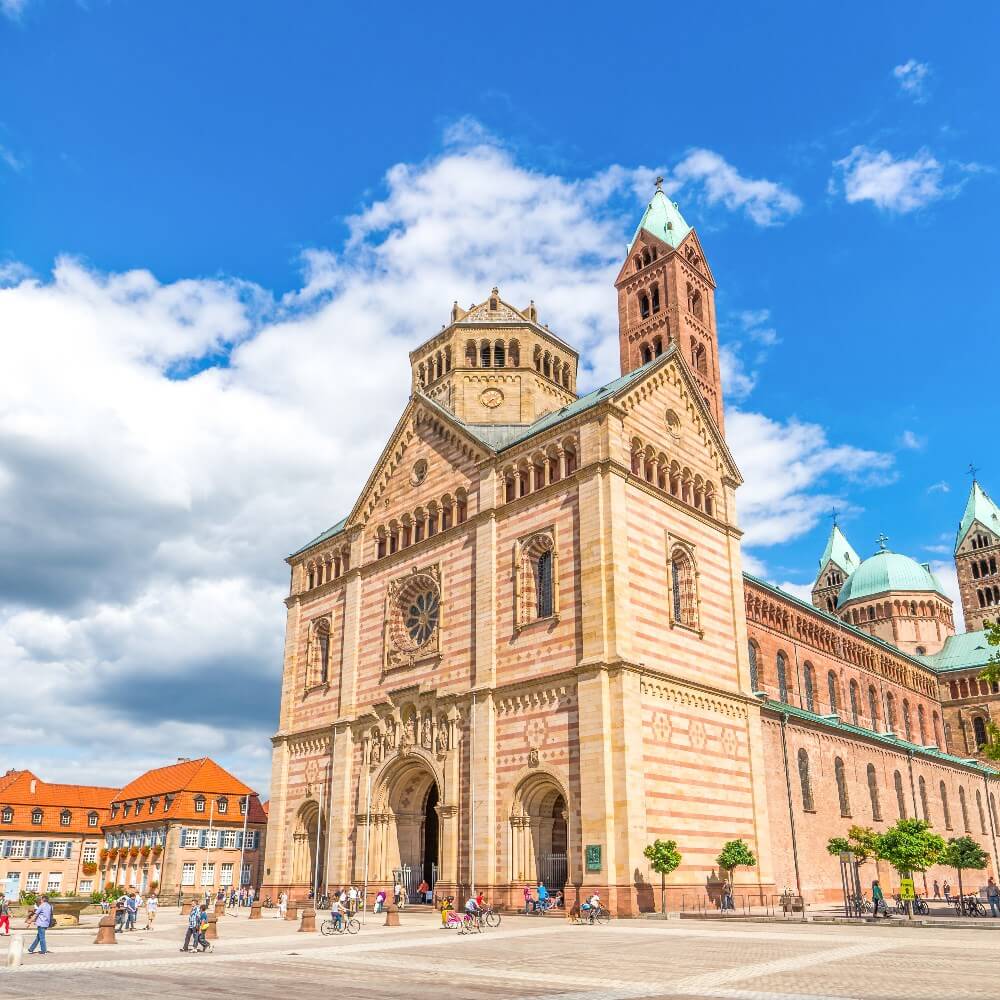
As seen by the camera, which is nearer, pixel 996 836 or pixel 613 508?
pixel 613 508

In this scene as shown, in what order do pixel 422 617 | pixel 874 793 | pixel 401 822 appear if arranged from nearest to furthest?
pixel 401 822, pixel 422 617, pixel 874 793

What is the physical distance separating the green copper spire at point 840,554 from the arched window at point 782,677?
51207 mm

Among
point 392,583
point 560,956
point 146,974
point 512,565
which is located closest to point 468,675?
point 512,565

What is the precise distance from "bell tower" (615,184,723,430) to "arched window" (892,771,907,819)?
2529 centimetres

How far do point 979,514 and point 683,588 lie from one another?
73041mm

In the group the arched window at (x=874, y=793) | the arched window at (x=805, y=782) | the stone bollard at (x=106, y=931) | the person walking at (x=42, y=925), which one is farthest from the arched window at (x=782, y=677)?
the person walking at (x=42, y=925)

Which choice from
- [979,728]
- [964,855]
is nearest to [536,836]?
[964,855]

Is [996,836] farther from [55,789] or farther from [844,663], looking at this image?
[55,789]

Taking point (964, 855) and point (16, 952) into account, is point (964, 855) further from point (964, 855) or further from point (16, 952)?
point (16, 952)

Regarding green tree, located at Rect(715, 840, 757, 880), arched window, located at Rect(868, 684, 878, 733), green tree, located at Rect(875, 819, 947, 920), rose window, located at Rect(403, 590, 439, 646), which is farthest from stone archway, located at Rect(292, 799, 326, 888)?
arched window, located at Rect(868, 684, 878, 733)

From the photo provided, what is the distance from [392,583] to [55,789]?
57.5 metres

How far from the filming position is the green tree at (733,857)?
123ft

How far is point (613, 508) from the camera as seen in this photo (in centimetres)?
3847

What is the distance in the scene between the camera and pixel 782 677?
6025 centimetres
